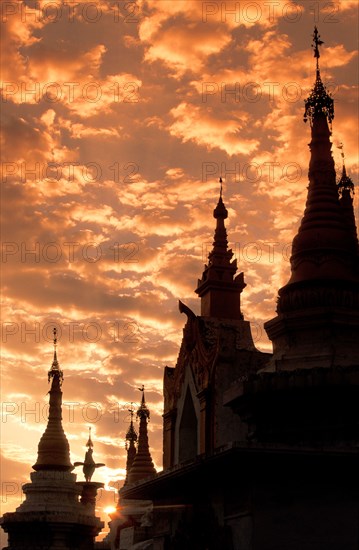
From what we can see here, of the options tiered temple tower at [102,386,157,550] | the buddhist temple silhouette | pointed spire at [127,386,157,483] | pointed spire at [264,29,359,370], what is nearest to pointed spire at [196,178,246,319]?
the buddhist temple silhouette

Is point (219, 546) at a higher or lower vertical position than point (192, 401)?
lower

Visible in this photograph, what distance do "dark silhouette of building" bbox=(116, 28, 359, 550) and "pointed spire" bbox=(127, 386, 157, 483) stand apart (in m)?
14.0

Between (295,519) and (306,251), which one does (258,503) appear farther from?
(306,251)

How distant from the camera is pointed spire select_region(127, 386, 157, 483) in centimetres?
5806

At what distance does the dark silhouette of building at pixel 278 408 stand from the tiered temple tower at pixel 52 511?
21.5ft

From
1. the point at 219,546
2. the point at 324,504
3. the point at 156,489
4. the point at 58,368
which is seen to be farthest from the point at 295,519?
the point at 58,368

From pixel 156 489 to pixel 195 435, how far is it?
280 inches

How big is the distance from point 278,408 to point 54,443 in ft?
85.4

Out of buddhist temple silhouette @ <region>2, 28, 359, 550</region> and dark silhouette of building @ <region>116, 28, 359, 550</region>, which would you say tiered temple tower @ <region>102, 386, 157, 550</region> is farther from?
dark silhouette of building @ <region>116, 28, 359, 550</region>

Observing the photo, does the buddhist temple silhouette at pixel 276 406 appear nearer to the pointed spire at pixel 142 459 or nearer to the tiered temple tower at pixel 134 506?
the tiered temple tower at pixel 134 506

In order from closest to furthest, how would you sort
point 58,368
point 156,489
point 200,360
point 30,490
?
point 156,489 → point 200,360 → point 30,490 → point 58,368

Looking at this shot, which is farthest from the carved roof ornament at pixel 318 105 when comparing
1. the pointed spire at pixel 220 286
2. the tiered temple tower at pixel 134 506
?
the tiered temple tower at pixel 134 506

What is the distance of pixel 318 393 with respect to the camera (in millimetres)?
29062

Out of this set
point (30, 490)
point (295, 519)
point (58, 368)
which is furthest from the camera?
point (58, 368)
